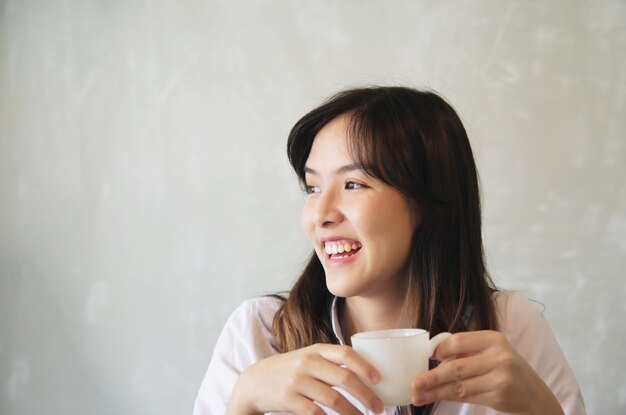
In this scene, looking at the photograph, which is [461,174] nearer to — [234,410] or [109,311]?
[234,410]

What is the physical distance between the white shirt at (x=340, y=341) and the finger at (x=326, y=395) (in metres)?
0.43

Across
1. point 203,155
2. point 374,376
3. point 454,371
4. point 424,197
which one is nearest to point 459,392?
point 454,371

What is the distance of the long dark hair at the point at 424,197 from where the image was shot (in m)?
1.24

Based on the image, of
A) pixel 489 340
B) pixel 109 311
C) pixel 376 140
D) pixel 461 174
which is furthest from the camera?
pixel 109 311

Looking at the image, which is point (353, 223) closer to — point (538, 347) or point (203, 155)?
point (538, 347)

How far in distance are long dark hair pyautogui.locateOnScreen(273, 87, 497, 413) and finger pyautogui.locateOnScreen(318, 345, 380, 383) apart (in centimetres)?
46

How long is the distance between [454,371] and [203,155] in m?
1.44

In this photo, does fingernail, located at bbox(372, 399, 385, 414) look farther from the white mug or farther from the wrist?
the wrist

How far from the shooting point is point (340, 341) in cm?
138

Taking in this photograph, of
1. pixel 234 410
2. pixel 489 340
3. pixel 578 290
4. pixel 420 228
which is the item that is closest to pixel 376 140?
pixel 420 228

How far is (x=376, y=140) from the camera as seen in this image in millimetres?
1235

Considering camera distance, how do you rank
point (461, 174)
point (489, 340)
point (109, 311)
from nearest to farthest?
1. point (489, 340)
2. point (461, 174)
3. point (109, 311)

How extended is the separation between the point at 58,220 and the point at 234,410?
4.56ft

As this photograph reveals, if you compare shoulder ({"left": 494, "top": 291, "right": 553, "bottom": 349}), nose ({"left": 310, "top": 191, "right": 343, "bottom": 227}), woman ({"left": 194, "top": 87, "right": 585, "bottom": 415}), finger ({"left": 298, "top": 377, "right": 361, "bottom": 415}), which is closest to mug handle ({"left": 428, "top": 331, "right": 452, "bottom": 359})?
finger ({"left": 298, "top": 377, "right": 361, "bottom": 415})
